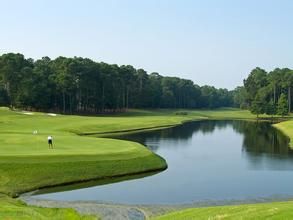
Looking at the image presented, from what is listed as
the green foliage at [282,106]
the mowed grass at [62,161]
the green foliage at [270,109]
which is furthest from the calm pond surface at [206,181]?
the green foliage at [270,109]

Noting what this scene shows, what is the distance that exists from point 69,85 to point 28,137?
8798cm

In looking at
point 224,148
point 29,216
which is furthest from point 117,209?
point 224,148

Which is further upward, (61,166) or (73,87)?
(73,87)

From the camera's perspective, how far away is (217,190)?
3844 cm

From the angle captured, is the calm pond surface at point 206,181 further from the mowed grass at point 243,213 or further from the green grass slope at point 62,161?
the mowed grass at point 243,213

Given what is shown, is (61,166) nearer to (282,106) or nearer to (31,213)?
(31,213)

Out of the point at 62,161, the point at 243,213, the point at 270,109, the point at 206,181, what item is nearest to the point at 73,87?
the point at 270,109

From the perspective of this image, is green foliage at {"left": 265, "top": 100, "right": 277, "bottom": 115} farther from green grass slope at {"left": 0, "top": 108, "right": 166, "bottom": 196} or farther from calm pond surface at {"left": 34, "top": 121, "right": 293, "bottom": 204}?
green grass slope at {"left": 0, "top": 108, "right": 166, "bottom": 196}

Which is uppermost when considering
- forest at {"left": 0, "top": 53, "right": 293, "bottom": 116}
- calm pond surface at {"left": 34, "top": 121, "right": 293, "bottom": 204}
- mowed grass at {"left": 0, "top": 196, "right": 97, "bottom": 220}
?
forest at {"left": 0, "top": 53, "right": 293, "bottom": 116}

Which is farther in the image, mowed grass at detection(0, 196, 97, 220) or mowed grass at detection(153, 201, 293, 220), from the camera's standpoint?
mowed grass at detection(0, 196, 97, 220)

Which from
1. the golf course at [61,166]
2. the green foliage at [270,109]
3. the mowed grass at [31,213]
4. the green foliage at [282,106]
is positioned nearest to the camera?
the mowed grass at [31,213]

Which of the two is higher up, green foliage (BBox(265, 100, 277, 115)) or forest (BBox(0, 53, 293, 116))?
forest (BBox(0, 53, 293, 116))

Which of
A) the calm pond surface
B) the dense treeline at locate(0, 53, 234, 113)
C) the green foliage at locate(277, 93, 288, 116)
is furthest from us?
the green foliage at locate(277, 93, 288, 116)

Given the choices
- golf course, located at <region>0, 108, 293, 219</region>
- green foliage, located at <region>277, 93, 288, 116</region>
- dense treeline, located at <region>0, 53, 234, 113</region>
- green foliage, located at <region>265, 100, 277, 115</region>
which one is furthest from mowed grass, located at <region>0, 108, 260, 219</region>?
green foliage, located at <region>265, 100, 277, 115</region>
